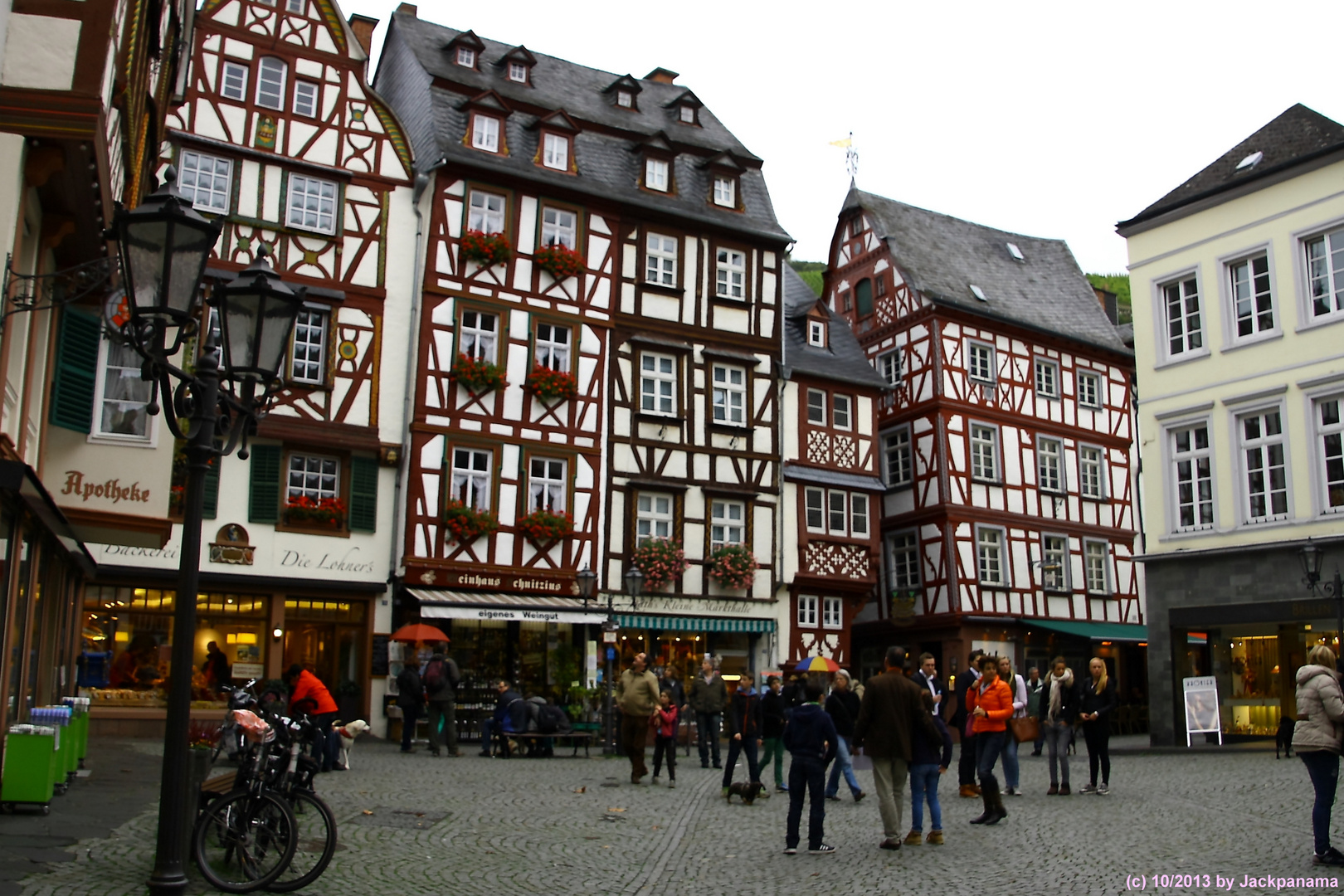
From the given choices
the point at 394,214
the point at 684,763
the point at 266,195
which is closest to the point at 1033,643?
the point at 684,763

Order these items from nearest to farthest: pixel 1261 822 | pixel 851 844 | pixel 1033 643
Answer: pixel 851 844 < pixel 1261 822 < pixel 1033 643

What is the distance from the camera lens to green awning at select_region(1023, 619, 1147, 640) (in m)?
35.0

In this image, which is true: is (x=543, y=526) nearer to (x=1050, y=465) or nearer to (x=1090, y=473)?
(x=1050, y=465)

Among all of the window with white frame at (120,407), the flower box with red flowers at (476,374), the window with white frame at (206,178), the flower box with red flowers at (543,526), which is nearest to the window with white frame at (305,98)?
the window with white frame at (206,178)

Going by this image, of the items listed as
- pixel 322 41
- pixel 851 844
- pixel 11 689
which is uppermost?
pixel 322 41

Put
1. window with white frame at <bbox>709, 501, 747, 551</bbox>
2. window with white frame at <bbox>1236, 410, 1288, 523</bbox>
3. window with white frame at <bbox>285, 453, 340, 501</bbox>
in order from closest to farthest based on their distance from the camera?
1. window with white frame at <bbox>1236, 410, 1288, 523</bbox>
2. window with white frame at <bbox>285, 453, 340, 501</bbox>
3. window with white frame at <bbox>709, 501, 747, 551</bbox>

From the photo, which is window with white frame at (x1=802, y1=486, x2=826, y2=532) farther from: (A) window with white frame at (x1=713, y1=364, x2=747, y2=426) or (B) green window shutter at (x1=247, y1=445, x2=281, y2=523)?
(B) green window shutter at (x1=247, y1=445, x2=281, y2=523)

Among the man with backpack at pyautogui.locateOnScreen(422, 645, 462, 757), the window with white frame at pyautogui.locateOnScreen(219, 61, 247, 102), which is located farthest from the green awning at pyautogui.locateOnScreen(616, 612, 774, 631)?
the window with white frame at pyautogui.locateOnScreen(219, 61, 247, 102)

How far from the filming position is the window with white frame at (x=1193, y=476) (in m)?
26.0

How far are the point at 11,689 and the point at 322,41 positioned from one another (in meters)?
17.6

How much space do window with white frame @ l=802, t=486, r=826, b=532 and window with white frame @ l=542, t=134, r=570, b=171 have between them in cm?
972

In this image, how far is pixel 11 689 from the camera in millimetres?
13477

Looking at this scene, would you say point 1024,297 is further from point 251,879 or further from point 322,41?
point 251,879

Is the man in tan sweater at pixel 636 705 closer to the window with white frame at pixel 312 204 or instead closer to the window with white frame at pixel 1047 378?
the window with white frame at pixel 312 204
